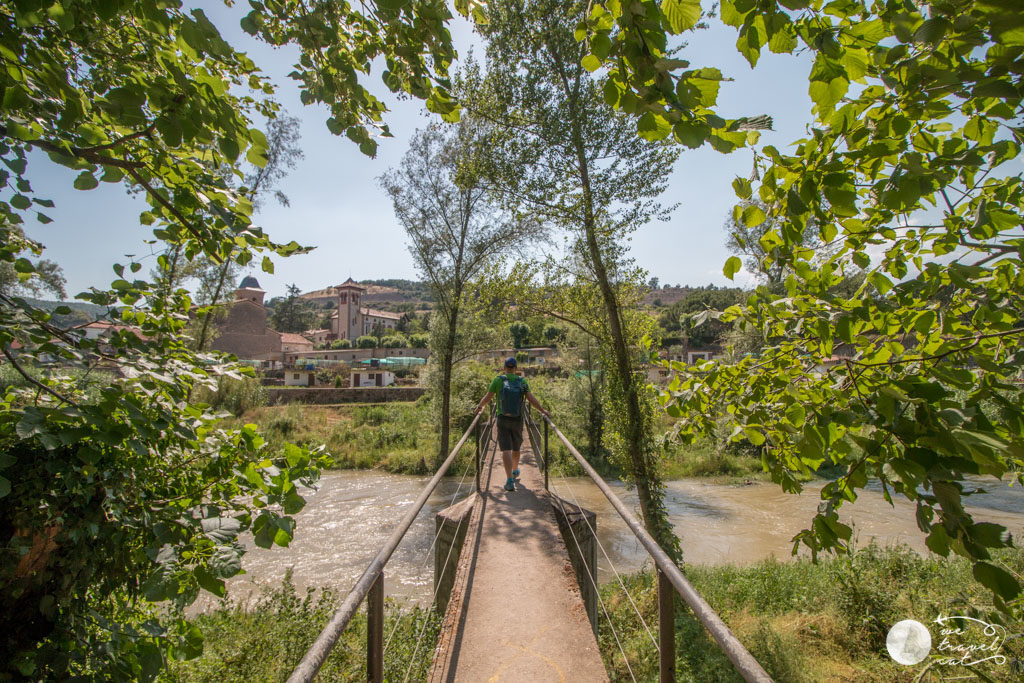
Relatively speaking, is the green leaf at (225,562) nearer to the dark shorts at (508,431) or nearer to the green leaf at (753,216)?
the green leaf at (753,216)

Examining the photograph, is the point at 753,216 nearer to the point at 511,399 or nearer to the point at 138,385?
the point at 138,385

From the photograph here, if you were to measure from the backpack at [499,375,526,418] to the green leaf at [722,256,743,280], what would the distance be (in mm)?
4759

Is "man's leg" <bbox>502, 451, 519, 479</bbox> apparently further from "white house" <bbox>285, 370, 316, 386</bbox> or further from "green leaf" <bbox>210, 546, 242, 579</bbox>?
"white house" <bbox>285, 370, 316, 386</bbox>

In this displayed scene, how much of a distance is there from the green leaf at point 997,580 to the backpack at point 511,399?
553 centimetres

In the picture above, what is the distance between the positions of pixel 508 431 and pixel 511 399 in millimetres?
456

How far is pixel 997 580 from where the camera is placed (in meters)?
1.06

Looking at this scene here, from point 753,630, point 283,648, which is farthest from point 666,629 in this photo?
point 753,630

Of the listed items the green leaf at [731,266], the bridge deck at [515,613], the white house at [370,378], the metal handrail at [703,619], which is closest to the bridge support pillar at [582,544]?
the bridge deck at [515,613]

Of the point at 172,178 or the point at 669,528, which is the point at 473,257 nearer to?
the point at 669,528

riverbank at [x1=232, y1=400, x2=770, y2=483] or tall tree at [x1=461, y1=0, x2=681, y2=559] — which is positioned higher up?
tall tree at [x1=461, y1=0, x2=681, y2=559]

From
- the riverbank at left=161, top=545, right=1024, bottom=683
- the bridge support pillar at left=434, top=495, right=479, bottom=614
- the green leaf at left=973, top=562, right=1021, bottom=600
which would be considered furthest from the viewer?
the riverbank at left=161, top=545, right=1024, bottom=683

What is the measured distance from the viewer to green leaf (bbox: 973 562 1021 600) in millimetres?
1038

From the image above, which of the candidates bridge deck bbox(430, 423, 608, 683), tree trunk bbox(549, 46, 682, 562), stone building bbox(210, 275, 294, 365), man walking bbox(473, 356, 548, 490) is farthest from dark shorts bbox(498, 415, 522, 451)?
stone building bbox(210, 275, 294, 365)

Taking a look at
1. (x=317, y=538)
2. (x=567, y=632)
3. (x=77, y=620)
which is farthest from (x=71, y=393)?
(x=317, y=538)
